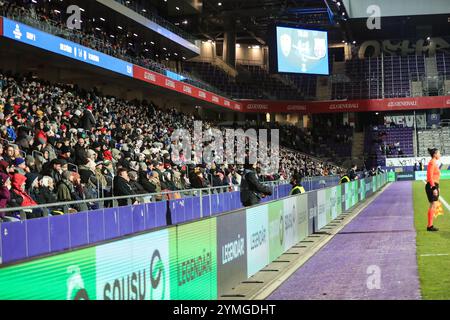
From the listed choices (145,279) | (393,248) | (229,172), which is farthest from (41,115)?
(145,279)

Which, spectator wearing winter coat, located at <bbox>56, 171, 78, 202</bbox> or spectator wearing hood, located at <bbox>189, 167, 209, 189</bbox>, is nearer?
spectator wearing winter coat, located at <bbox>56, 171, 78, 202</bbox>

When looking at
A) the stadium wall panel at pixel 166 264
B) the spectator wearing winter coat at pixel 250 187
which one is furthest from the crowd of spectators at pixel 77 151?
the spectator wearing winter coat at pixel 250 187

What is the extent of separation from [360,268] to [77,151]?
898 cm

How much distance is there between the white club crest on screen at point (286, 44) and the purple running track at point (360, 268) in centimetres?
2882

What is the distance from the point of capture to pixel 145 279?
19.3 ft

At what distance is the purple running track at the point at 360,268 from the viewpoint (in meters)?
8.88

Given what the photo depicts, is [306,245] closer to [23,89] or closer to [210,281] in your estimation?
[210,281]

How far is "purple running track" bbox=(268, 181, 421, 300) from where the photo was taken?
8.88 m

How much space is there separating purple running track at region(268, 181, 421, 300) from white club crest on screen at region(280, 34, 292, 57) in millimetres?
28823

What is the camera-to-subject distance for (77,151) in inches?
686

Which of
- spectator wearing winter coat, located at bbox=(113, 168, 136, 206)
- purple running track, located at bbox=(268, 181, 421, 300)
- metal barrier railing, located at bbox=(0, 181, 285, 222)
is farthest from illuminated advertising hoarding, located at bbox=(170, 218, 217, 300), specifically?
spectator wearing winter coat, located at bbox=(113, 168, 136, 206)

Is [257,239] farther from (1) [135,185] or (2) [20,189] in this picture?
(1) [135,185]

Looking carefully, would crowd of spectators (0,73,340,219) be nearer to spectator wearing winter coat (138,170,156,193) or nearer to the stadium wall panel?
spectator wearing winter coat (138,170,156,193)

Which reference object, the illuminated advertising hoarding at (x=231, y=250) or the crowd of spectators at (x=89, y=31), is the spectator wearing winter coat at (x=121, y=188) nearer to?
the illuminated advertising hoarding at (x=231, y=250)
